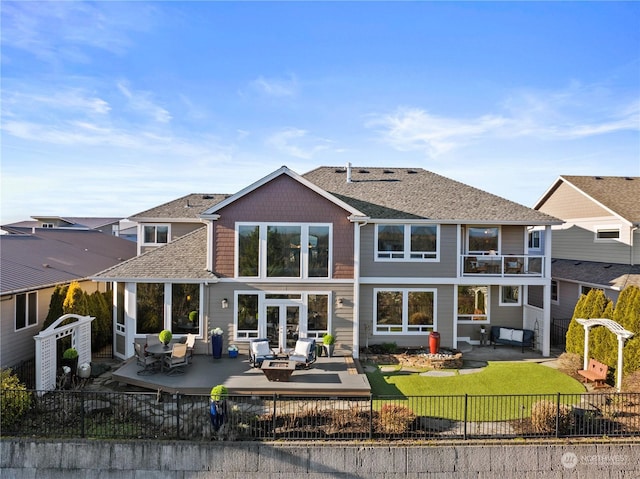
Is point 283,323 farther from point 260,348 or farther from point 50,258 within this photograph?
point 50,258

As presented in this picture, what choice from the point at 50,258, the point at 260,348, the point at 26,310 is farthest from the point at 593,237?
the point at 50,258

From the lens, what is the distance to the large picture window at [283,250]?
51.3 feet

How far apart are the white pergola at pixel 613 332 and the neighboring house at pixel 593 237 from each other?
364 centimetres

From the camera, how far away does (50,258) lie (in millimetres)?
19625

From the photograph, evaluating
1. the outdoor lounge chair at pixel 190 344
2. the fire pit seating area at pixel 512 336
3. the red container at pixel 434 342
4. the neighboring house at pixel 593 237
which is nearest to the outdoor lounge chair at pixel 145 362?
the outdoor lounge chair at pixel 190 344

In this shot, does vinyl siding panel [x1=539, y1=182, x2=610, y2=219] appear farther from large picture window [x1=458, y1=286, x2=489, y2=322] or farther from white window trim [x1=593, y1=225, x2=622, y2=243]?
large picture window [x1=458, y1=286, x2=489, y2=322]

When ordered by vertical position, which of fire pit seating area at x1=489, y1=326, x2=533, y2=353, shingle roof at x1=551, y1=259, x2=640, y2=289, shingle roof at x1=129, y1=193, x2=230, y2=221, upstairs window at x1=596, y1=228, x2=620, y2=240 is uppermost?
shingle roof at x1=129, y1=193, x2=230, y2=221

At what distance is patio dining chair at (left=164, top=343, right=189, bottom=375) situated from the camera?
1309cm

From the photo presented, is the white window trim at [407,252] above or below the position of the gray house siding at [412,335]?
above

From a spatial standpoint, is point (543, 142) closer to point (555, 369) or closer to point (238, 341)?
point (555, 369)

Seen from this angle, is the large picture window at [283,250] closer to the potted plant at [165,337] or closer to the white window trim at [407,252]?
the white window trim at [407,252]

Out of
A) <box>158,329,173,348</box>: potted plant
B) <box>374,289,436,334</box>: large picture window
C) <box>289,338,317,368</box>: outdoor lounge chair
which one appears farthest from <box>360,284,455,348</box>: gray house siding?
<box>158,329,173,348</box>: potted plant

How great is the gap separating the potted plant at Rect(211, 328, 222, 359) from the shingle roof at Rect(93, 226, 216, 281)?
209 cm

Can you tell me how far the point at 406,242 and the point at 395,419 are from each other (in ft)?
28.8
